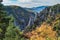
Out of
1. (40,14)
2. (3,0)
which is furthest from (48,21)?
(3,0)

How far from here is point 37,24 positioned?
543 cm

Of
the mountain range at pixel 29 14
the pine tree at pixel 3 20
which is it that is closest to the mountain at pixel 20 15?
the mountain range at pixel 29 14

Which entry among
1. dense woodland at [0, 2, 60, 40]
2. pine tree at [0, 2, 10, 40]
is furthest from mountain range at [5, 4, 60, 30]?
pine tree at [0, 2, 10, 40]

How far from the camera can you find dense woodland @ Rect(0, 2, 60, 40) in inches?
207

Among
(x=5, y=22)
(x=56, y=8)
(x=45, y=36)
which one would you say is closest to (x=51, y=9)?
(x=56, y=8)

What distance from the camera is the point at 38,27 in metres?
5.41

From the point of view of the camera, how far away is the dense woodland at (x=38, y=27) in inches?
207

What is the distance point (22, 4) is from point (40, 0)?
1.27 feet

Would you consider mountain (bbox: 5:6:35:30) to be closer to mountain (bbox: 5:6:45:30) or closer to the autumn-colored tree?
mountain (bbox: 5:6:45:30)

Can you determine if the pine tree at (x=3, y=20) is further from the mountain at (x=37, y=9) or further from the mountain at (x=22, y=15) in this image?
the mountain at (x=37, y=9)

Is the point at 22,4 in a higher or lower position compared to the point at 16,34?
higher

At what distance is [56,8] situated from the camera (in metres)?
5.45

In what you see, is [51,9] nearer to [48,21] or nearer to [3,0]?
[48,21]

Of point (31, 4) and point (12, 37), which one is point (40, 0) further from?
point (12, 37)
